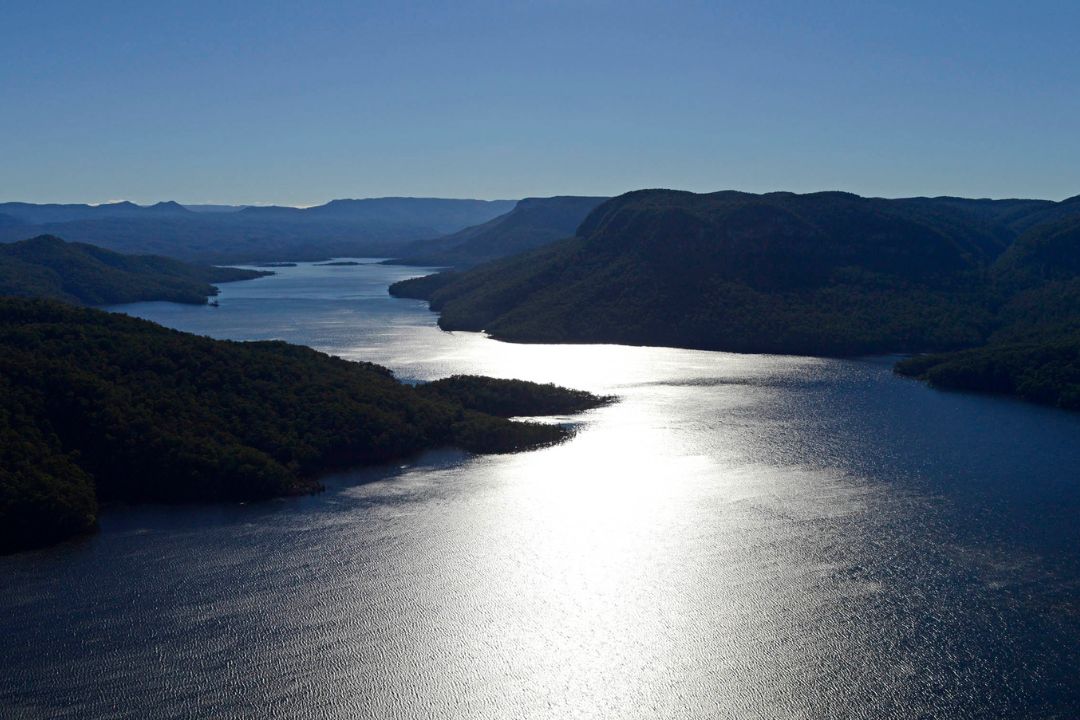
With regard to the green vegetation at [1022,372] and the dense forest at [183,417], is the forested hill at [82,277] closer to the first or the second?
the dense forest at [183,417]

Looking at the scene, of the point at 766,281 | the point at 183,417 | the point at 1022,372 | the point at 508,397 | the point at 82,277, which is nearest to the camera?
the point at 183,417

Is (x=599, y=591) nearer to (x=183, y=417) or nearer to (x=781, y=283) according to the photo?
(x=183, y=417)

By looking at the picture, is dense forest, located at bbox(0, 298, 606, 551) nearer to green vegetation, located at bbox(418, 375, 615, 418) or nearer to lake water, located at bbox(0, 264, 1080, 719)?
green vegetation, located at bbox(418, 375, 615, 418)

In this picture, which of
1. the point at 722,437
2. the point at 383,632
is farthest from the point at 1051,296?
the point at 383,632

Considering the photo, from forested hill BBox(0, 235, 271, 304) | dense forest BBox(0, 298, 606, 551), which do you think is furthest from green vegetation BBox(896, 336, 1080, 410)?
Answer: forested hill BBox(0, 235, 271, 304)

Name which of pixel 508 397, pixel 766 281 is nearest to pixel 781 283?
pixel 766 281

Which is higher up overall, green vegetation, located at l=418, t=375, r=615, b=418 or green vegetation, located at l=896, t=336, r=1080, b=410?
green vegetation, located at l=896, t=336, r=1080, b=410

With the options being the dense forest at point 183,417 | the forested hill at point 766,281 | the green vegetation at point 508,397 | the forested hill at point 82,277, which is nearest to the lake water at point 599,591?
the dense forest at point 183,417
